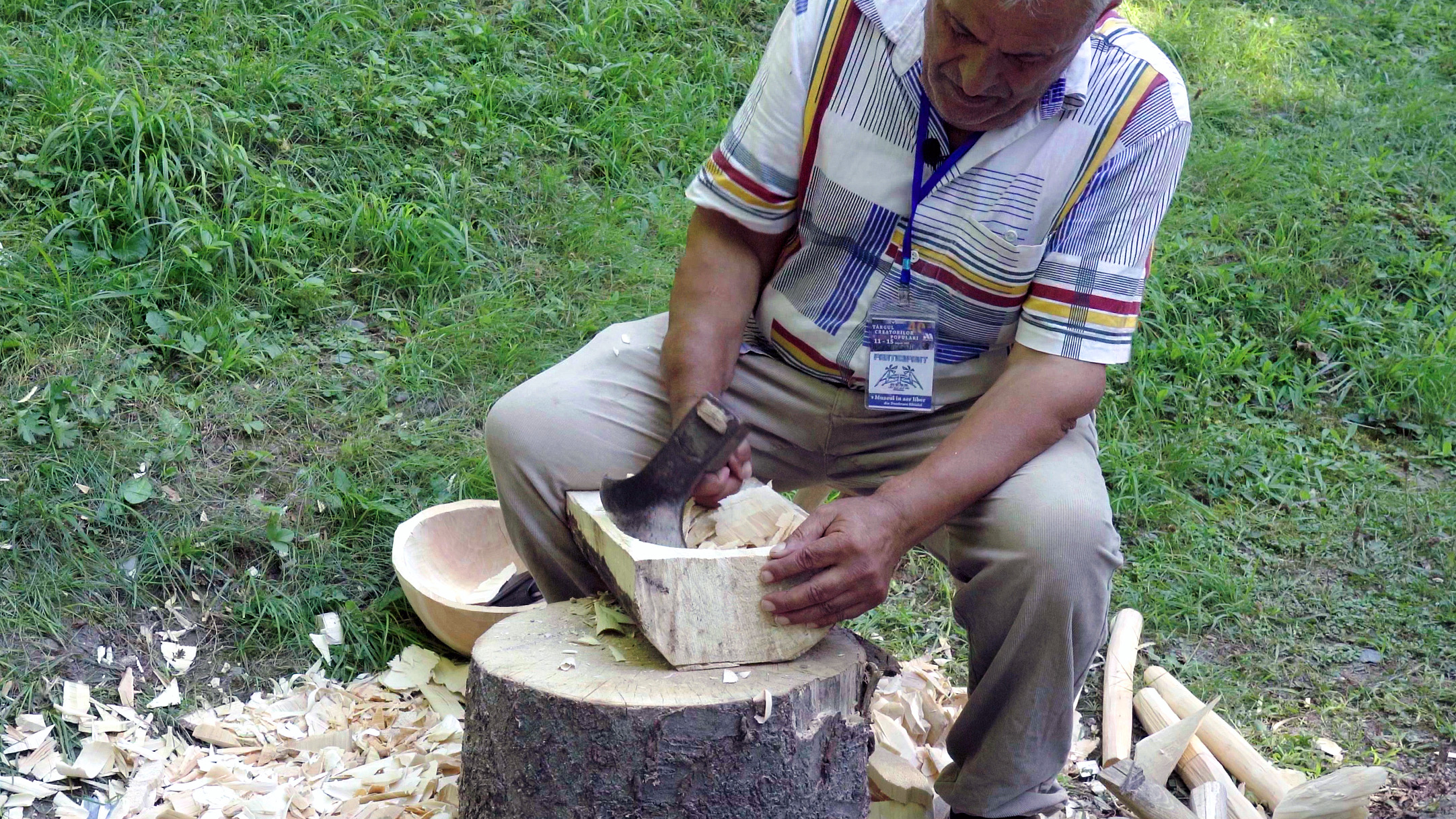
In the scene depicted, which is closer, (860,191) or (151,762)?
(860,191)

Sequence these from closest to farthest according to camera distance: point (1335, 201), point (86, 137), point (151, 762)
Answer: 1. point (151, 762)
2. point (86, 137)
3. point (1335, 201)

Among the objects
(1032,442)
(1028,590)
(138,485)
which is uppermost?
(1032,442)

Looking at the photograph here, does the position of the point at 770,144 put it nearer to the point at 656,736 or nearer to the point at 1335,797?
the point at 656,736

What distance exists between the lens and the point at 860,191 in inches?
86.4

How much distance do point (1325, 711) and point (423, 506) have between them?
2.39 m

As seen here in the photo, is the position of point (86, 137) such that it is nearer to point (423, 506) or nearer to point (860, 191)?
point (423, 506)

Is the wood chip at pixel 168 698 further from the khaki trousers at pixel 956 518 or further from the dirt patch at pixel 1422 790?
the dirt patch at pixel 1422 790

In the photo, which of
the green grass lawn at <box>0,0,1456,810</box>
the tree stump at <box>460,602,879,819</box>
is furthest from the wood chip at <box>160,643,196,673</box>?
the tree stump at <box>460,602,879,819</box>

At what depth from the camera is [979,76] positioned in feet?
6.40

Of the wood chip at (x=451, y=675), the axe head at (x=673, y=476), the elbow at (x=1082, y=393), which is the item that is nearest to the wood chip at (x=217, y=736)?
the wood chip at (x=451, y=675)

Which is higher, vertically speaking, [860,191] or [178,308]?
[860,191]

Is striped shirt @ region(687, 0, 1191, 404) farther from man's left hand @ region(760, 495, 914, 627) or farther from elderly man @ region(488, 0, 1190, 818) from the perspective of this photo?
man's left hand @ region(760, 495, 914, 627)

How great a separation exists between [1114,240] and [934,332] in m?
0.37

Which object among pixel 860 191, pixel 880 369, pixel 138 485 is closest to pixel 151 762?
pixel 138 485
